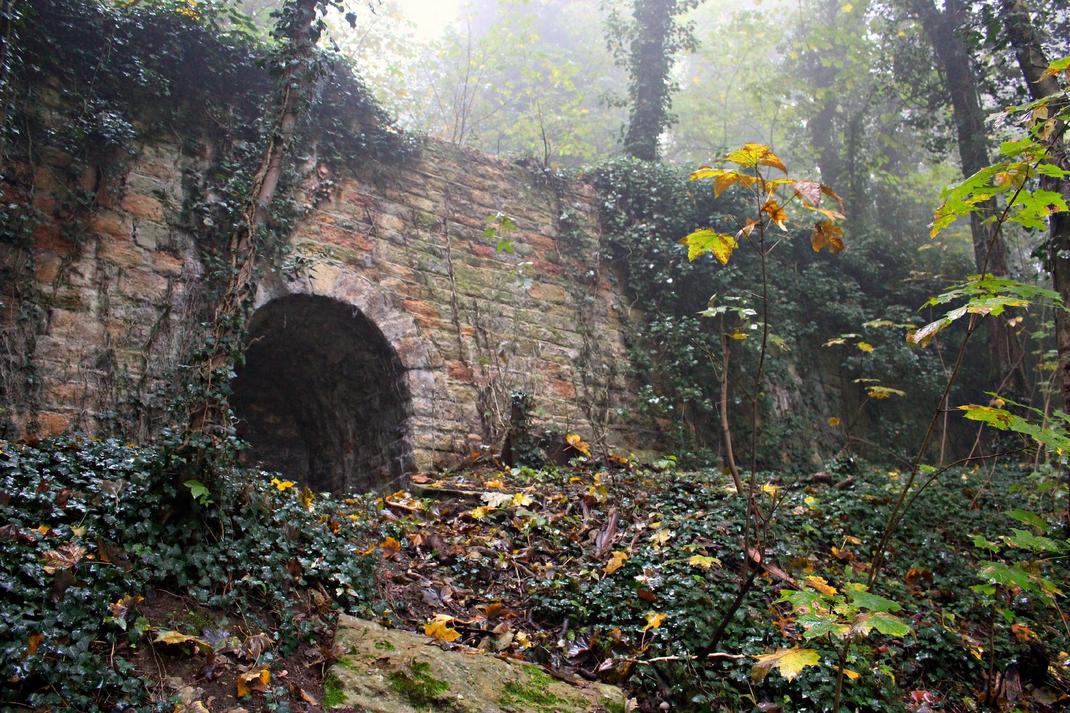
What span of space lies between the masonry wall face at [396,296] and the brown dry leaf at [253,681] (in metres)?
2.95

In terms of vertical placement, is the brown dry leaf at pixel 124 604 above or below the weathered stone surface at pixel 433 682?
above

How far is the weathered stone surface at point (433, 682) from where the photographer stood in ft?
8.79

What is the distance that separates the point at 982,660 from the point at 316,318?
528 cm

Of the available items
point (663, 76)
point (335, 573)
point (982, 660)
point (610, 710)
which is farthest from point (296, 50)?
point (663, 76)

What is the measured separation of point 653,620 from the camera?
11.5 feet

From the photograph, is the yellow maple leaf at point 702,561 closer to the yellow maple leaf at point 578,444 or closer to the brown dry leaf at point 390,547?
the brown dry leaf at point 390,547

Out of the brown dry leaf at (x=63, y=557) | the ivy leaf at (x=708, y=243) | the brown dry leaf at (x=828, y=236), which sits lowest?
the brown dry leaf at (x=63, y=557)

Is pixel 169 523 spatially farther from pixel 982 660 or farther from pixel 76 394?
pixel 982 660

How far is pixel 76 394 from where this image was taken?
5.00 m

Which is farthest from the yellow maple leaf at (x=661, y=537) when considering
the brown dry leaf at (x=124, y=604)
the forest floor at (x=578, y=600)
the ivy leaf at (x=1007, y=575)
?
the brown dry leaf at (x=124, y=604)

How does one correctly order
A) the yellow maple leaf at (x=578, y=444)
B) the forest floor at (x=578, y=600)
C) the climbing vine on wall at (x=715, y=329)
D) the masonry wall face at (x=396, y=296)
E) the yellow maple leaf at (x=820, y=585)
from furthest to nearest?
1. the climbing vine on wall at (x=715, y=329)
2. the yellow maple leaf at (x=578, y=444)
3. the masonry wall face at (x=396, y=296)
4. the yellow maple leaf at (x=820, y=585)
5. the forest floor at (x=578, y=600)

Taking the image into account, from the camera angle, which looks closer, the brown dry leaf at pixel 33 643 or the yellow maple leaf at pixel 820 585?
the brown dry leaf at pixel 33 643

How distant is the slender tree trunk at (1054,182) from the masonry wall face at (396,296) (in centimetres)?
373

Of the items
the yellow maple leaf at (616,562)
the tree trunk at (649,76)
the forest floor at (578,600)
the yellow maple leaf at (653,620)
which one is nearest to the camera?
the forest floor at (578,600)
